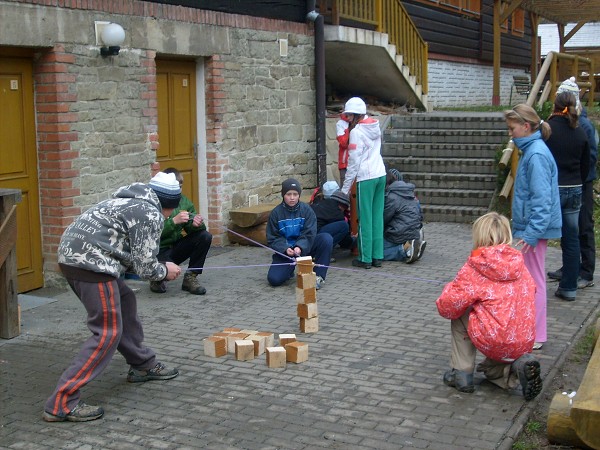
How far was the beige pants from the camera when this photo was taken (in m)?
5.55

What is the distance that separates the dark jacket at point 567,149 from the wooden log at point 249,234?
4.07 m

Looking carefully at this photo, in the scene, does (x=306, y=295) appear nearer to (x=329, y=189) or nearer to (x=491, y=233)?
(x=491, y=233)

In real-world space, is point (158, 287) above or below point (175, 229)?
below

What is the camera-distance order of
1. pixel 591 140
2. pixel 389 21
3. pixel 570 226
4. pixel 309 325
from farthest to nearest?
pixel 389 21
pixel 591 140
pixel 570 226
pixel 309 325

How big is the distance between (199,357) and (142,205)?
161cm

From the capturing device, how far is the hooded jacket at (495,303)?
17.5 ft

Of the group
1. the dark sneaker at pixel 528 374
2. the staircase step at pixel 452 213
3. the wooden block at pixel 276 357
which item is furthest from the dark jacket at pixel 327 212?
the dark sneaker at pixel 528 374

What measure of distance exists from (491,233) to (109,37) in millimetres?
4675

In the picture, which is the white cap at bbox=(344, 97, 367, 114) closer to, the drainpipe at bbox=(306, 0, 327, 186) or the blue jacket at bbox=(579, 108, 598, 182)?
the blue jacket at bbox=(579, 108, 598, 182)

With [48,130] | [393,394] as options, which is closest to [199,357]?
[393,394]

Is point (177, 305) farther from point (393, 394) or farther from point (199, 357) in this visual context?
point (393, 394)

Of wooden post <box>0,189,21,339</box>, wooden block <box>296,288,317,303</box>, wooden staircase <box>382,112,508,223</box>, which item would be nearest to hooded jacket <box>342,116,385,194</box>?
wooden block <box>296,288,317,303</box>

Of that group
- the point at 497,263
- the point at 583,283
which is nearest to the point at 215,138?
the point at 583,283

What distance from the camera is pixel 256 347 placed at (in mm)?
6336
